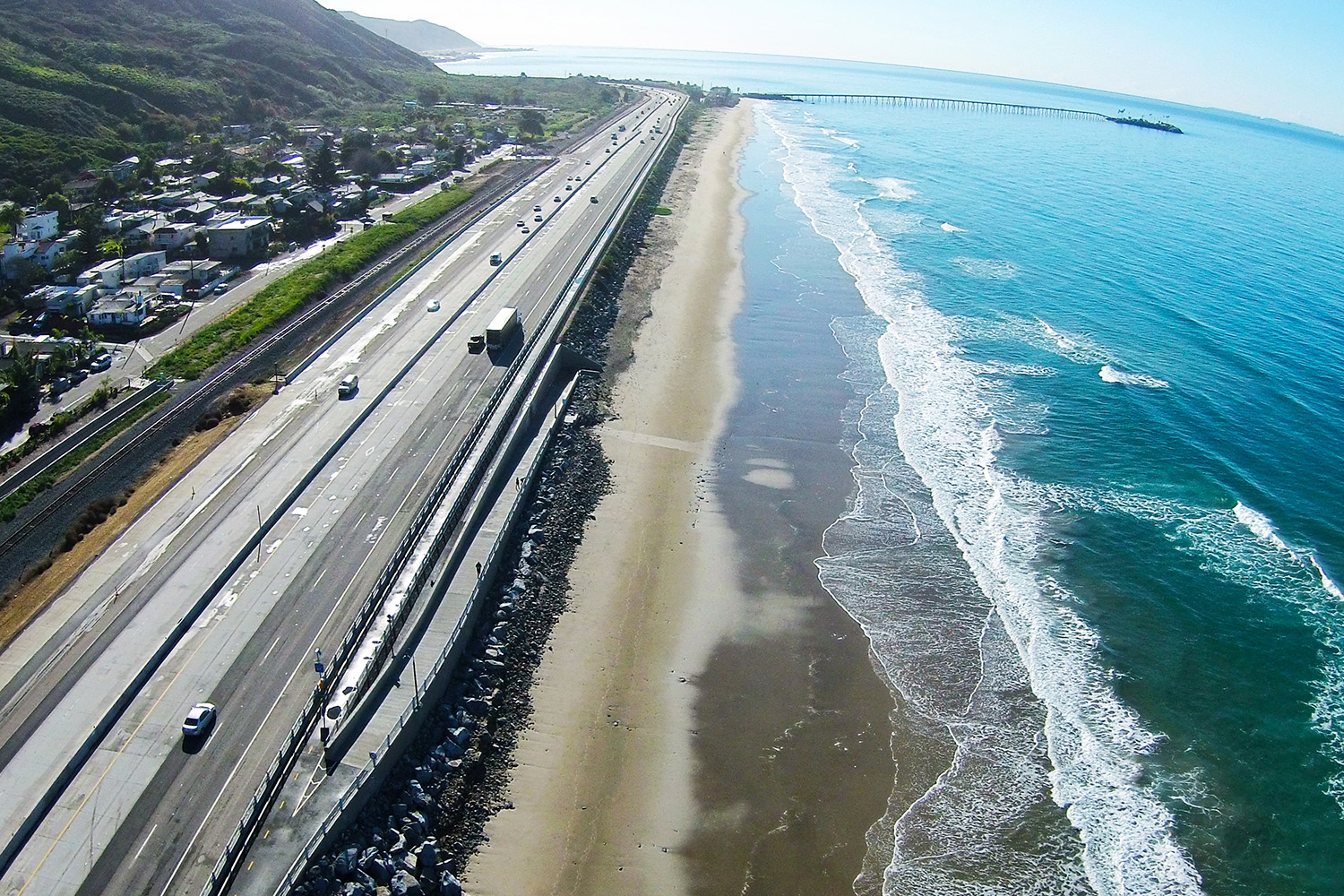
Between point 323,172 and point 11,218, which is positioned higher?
point 323,172

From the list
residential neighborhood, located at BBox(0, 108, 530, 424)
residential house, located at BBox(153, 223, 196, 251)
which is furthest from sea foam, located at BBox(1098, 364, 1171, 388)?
residential house, located at BBox(153, 223, 196, 251)

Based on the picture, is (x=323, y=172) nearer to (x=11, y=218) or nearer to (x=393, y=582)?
(x=11, y=218)

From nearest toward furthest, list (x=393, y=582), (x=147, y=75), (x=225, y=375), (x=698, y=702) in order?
1. (x=698, y=702)
2. (x=393, y=582)
3. (x=225, y=375)
4. (x=147, y=75)

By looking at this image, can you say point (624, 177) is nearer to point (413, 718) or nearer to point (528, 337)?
point (528, 337)

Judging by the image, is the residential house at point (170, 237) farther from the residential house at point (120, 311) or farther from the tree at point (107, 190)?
the tree at point (107, 190)

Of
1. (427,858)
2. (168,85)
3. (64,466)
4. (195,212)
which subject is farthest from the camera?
(168,85)

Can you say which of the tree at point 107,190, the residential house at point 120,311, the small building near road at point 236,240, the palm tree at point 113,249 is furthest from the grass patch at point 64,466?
the tree at point 107,190

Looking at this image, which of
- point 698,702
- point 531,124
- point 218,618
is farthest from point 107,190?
point 698,702

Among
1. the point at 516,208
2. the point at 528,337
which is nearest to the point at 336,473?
the point at 528,337
